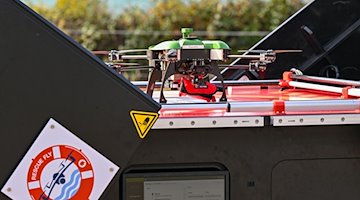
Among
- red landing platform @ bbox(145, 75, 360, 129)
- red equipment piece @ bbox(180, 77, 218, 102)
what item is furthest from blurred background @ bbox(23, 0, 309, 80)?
red landing platform @ bbox(145, 75, 360, 129)

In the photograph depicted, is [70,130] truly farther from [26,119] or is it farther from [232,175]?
[232,175]

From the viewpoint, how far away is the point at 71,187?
2.71 meters

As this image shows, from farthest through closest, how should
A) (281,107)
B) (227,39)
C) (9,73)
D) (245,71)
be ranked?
(227,39) → (245,71) → (281,107) → (9,73)

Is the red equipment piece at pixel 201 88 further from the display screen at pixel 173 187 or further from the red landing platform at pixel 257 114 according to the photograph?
the display screen at pixel 173 187

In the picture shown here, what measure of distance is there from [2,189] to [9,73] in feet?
1.27

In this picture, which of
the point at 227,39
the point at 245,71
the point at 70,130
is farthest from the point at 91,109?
the point at 227,39

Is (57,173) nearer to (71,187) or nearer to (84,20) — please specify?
(71,187)

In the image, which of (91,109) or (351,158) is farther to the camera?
(351,158)

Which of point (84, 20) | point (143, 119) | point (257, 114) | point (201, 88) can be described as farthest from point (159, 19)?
point (143, 119)

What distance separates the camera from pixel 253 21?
1462 cm

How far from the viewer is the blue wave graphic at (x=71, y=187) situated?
270cm

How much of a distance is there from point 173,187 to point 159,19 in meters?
12.0

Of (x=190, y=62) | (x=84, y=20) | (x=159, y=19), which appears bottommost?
(x=190, y=62)

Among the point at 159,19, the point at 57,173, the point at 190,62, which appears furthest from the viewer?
the point at 159,19
